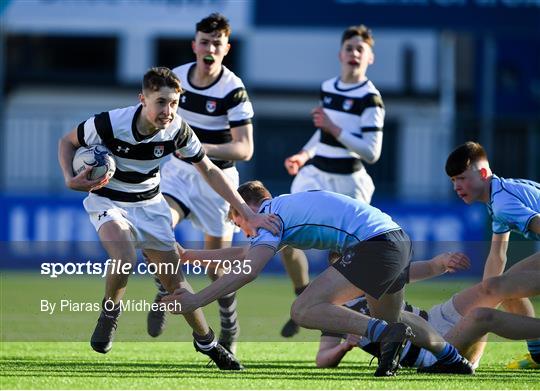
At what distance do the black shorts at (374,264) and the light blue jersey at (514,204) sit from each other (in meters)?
0.59

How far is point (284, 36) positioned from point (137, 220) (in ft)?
54.6

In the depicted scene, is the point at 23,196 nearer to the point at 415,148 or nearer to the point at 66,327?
the point at 415,148

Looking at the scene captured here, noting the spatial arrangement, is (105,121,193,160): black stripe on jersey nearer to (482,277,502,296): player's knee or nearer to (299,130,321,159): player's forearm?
(482,277,502,296): player's knee

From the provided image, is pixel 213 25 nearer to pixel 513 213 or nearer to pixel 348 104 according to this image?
pixel 348 104

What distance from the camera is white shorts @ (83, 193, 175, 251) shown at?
7.68m

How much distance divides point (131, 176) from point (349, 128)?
8.39ft

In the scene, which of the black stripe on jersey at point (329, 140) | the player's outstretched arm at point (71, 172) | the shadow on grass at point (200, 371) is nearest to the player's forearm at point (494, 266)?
the shadow on grass at point (200, 371)

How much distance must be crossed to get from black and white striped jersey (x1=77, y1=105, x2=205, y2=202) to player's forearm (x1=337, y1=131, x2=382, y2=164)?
212cm

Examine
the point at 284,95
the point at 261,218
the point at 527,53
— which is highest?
the point at 261,218

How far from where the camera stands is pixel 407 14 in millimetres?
16734

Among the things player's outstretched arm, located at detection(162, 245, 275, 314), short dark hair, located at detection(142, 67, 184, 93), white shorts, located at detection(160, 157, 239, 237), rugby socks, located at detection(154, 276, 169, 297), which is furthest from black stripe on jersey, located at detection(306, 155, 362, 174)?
player's outstretched arm, located at detection(162, 245, 275, 314)

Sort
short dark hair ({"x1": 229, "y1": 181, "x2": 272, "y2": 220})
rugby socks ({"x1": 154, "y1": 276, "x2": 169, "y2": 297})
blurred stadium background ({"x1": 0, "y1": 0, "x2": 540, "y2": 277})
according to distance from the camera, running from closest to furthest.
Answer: short dark hair ({"x1": 229, "y1": 181, "x2": 272, "y2": 220}) < rugby socks ({"x1": 154, "y1": 276, "x2": 169, "y2": 297}) < blurred stadium background ({"x1": 0, "y1": 0, "x2": 540, "y2": 277})

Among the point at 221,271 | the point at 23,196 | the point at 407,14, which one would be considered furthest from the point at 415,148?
the point at 221,271

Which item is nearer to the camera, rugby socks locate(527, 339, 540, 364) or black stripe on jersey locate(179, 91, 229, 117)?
rugby socks locate(527, 339, 540, 364)
